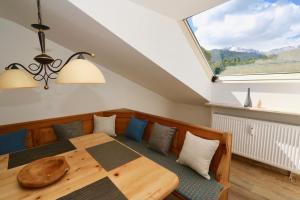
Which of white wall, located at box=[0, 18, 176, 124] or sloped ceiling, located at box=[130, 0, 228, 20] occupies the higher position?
sloped ceiling, located at box=[130, 0, 228, 20]

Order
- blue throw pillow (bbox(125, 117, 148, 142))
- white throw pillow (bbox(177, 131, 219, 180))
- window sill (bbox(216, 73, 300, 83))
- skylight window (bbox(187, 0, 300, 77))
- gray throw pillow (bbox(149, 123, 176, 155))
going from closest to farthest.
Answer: white throw pillow (bbox(177, 131, 219, 180)) → skylight window (bbox(187, 0, 300, 77)) → gray throw pillow (bbox(149, 123, 176, 155)) → window sill (bbox(216, 73, 300, 83)) → blue throw pillow (bbox(125, 117, 148, 142))

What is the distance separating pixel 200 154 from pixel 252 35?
1662mm

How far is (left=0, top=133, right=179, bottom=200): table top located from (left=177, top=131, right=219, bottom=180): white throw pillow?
578mm

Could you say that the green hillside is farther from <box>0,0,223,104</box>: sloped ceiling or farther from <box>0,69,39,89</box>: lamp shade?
<box>0,69,39,89</box>: lamp shade

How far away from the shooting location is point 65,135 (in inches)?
87.8

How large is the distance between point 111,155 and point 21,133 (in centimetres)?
132

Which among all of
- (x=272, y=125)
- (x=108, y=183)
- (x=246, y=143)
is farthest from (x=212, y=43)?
Result: (x=108, y=183)

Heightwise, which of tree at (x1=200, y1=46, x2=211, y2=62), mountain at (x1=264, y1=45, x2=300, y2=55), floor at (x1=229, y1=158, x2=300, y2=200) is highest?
tree at (x1=200, y1=46, x2=211, y2=62)

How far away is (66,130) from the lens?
2262 millimetres

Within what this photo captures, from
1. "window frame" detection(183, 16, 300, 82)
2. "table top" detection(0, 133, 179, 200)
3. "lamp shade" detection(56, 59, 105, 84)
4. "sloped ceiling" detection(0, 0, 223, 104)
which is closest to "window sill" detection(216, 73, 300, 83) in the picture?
"window frame" detection(183, 16, 300, 82)

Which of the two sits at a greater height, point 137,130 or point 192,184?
point 137,130

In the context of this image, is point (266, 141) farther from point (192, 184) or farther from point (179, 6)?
point (179, 6)

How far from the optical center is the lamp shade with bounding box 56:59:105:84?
1.11 m

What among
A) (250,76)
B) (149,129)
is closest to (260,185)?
(250,76)
